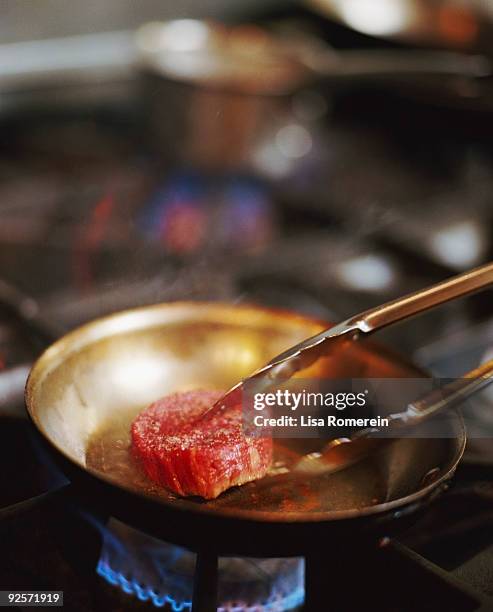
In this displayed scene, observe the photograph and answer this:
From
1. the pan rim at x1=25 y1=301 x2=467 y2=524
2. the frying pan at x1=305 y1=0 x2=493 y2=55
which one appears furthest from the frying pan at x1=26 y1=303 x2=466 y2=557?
the frying pan at x1=305 y1=0 x2=493 y2=55

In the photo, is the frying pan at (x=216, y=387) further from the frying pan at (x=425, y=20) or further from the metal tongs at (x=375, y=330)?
the frying pan at (x=425, y=20)

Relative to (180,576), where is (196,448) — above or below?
above

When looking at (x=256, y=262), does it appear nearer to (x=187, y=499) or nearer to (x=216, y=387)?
(x=216, y=387)

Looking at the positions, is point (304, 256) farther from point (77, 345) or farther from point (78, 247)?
point (77, 345)

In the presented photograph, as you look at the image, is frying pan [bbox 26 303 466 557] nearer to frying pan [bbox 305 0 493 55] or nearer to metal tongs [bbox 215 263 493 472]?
metal tongs [bbox 215 263 493 472]

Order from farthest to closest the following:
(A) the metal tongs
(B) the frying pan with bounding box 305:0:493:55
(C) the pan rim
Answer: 1. (B) the frying pan with bounding box 305:0:493:55
2. (A) the metal tongs
3. (C) the pan rim

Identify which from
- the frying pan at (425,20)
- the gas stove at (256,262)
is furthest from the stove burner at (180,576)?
the frying pan at (425,20)

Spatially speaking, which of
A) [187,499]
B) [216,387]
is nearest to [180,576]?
[187,499]
